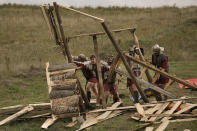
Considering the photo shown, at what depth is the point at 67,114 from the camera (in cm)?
730

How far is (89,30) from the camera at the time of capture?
24.7 metres

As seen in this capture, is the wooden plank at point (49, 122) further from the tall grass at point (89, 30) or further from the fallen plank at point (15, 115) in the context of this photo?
the tall grass at point (89, 30)

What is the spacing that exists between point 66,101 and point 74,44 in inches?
573

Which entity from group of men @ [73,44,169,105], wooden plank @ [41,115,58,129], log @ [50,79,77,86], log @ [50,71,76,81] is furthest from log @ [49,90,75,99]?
group of men @ [73,44,169,105]

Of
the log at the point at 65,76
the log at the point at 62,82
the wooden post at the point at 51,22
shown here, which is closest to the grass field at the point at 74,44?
the log at the point at 62,82

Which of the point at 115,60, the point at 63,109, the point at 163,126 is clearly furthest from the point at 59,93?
the point at 163,126

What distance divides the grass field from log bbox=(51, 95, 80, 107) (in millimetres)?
559

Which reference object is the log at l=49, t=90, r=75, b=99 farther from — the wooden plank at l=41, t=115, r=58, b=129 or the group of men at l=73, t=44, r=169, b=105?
the group of men at l=73, t=44, r=169, b=105

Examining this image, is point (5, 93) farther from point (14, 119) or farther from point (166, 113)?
point (166, 113)

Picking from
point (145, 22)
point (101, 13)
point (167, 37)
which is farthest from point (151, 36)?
point (101, 13)

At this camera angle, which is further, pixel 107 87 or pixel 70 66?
pixel 107 87

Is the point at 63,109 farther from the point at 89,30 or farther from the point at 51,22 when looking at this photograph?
the point at 89,30

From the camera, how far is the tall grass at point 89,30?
63.2ft

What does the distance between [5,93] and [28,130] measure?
530 cm
